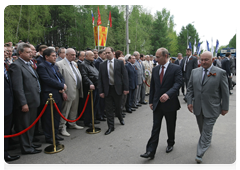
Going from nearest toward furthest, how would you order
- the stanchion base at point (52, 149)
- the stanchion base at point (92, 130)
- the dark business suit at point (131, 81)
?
1. the stanchion base at point (52, 149)
2. the stanchion base at point (92, 130)
3. the dark business suit at point (131, 81)

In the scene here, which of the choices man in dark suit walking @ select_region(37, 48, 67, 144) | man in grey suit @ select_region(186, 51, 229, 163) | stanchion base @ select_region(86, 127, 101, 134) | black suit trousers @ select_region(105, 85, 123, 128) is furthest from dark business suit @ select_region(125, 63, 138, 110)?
man in grey suit @ select_region(186, 51, 229, 163)

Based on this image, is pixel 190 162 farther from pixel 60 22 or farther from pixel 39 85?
pixel 60 22

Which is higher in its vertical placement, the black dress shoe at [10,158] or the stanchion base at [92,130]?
the stanchion base at [92,130]

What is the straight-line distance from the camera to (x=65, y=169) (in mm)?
3174

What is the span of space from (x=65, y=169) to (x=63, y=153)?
65 centimetres

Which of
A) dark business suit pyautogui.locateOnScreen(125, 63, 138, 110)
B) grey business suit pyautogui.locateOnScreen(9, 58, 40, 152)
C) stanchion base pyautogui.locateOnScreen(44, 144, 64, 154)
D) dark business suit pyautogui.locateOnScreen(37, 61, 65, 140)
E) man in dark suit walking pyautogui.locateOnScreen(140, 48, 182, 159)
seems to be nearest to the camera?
man in dark suit walking pyautogui.locateOnScreen(140, 48, 182, 159)

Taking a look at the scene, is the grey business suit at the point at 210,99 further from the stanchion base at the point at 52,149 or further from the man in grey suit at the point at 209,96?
the stanchion base at the point at 52,149

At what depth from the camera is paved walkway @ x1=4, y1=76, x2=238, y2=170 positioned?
3232mm

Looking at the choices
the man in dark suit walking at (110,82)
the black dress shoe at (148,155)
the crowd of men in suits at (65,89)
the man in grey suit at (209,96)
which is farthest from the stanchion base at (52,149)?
the man in grey suit at (209,96)

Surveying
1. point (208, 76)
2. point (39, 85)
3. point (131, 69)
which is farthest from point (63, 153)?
point (131, 69)

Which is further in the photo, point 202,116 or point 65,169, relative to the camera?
point 202,116

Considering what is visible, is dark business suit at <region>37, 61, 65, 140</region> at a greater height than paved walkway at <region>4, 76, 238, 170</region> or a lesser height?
greater

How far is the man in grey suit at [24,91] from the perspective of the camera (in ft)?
11.7

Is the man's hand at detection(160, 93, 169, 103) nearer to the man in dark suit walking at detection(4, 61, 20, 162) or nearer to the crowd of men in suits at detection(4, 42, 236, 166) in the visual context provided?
the crowd of men in suits at detection(4, 42, 236, 166)
